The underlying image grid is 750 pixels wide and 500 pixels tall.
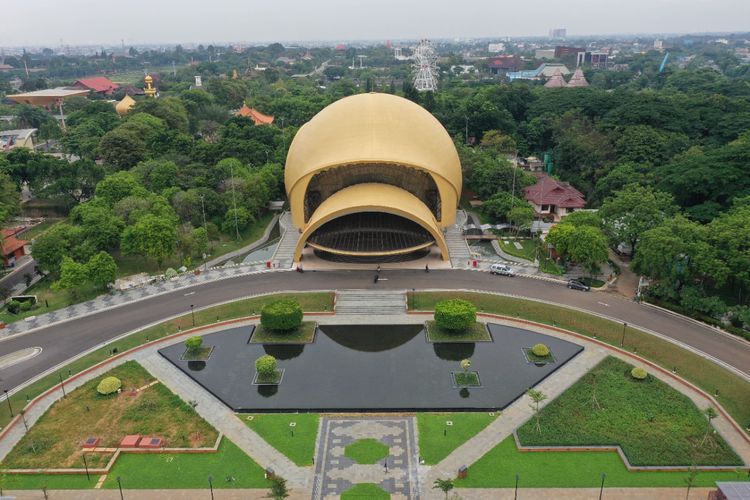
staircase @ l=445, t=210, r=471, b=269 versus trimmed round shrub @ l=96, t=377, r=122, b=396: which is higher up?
staircase @ l=445, t=210, r=471, b=269

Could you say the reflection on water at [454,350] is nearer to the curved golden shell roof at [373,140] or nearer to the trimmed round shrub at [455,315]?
the trimmed round shrub at [455,315]

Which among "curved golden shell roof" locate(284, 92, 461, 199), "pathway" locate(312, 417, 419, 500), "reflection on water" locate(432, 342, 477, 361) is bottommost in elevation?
"reflection on water" locate(432, 342, 477, 361)

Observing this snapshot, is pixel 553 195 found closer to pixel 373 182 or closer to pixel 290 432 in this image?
pixel 373 182

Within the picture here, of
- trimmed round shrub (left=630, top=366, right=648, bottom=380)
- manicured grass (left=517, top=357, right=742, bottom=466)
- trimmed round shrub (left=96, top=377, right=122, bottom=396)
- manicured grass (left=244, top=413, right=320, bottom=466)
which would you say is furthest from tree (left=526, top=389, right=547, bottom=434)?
trimmed round shrub (left=96, top=377, right=122, bottom=396)

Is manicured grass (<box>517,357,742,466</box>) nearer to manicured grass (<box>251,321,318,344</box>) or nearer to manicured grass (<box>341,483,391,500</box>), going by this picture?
manicured grass (<box>341,483,391,500</box>)

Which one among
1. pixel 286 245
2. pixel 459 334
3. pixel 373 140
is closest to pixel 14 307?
pixel 286 245

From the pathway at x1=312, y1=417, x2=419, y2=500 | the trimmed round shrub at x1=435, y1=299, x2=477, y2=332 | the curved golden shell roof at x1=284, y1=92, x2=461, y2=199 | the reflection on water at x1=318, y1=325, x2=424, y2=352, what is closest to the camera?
the pathway at x1=312, y1=417, x2=419, y2=500
